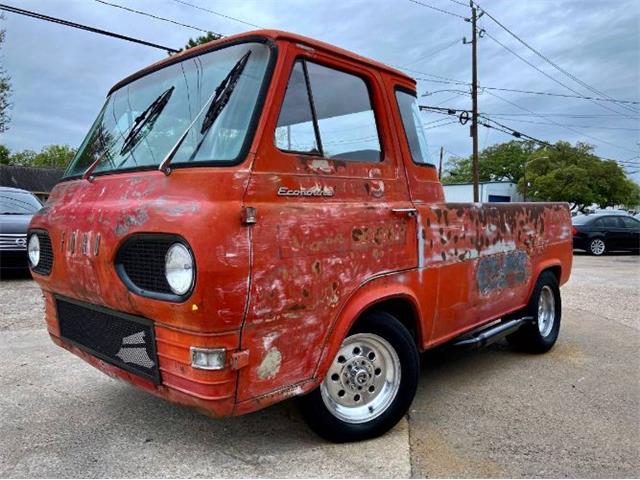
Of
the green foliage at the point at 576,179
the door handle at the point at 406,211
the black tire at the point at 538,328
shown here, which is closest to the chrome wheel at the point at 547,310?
the black tire at the point at 538,328

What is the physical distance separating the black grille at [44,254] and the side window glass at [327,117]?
1.60 m

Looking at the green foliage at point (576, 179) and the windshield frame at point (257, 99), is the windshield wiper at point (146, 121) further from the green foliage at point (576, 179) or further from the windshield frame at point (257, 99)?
the green foliage at point (576, 179)

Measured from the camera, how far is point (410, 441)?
313 centimetres

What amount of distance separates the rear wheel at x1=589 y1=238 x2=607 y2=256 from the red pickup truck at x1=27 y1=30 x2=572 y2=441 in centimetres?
1546

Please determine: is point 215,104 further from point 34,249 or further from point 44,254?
point 34,249

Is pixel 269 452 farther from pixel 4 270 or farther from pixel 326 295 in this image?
pixel 4 270

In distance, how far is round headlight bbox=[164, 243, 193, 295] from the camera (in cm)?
231

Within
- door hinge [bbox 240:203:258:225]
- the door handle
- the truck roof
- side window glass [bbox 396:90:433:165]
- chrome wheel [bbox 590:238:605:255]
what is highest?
the truck roof

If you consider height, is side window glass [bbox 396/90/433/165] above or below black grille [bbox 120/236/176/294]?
above

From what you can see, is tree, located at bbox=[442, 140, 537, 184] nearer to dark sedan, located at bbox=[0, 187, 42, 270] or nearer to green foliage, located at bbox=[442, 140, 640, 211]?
green foliage, located at bbox=[442, 140, 640, 211]

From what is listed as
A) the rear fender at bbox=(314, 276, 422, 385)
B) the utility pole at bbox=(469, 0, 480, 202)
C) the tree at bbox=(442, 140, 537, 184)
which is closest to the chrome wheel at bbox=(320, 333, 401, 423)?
the rear fender at bbox=(314, 276, 422, 385)

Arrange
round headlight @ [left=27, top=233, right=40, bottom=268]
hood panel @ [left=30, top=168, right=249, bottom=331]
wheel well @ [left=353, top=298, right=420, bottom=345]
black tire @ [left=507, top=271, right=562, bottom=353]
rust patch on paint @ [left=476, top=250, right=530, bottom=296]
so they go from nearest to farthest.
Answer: hood panel @ [left=30, top=168, right=249, bottom=331]
wheel well @ [left=353, top=298, right=420, bottom=345]
round headlight @ [left=27, top=233, right=40, bottom=268]
rust patch on paint @ [left=476, top=250, right=530, bottom=296]
black tire @ [left=507, top=271, right=562, bottom=353]

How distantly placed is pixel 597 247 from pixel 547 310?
13.6 meters

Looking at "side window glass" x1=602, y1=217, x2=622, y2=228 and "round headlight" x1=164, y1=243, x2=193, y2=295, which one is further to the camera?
"side window glass" x1=602, y1=217, x2=622, y2=228
